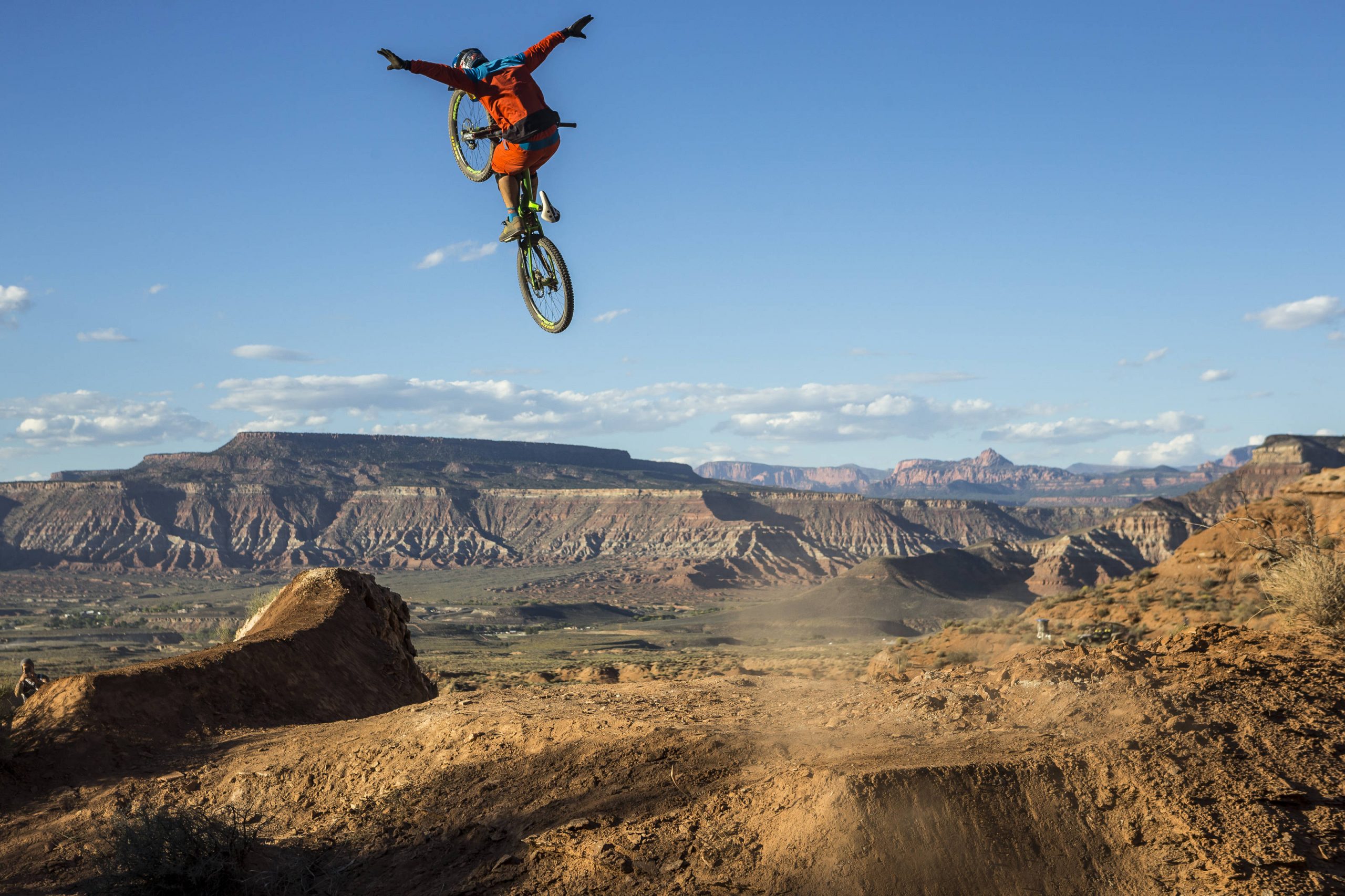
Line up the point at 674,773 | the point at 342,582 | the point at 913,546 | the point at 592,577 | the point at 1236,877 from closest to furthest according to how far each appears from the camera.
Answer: the point at 1236,877 → the point at 674,773 → the point at 342,582 → the point at 592,577 → the point at 913,546

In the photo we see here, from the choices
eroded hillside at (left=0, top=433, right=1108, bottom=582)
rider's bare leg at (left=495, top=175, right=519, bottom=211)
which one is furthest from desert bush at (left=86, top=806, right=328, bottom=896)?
eroded hillside at (left=0, top=433, right=1108, bottom=582)

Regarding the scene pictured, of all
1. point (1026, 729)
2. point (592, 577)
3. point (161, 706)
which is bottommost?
point (592, 577)

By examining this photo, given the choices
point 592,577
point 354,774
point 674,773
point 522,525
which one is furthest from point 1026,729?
point 522,525

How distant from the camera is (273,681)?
17.6 m

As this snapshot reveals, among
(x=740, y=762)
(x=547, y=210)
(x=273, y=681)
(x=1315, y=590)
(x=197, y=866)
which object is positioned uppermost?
(x=547, y=210)

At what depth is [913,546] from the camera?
156m

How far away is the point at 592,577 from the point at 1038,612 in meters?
112

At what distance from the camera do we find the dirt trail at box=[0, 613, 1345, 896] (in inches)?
301

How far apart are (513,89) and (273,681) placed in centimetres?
1203

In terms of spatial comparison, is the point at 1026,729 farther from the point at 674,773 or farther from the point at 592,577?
the point at 592,577

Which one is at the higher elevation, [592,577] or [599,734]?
[599,734]

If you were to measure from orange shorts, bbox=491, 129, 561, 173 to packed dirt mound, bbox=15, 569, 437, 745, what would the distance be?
405 inches

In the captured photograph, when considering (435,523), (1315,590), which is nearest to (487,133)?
(1315,590)

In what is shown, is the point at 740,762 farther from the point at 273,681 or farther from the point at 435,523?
the point at 435,523
